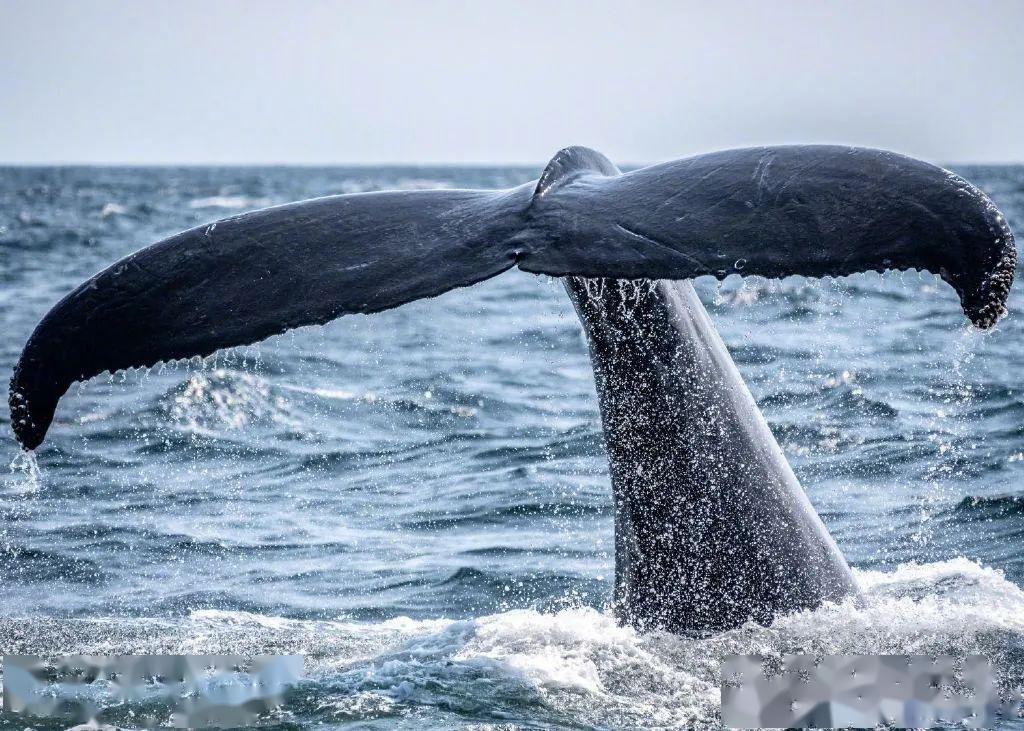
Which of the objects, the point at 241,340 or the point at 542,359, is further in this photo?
the point at 542,359

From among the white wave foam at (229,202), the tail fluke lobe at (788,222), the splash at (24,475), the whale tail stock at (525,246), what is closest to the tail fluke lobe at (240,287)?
Answer: the whale tail stock at (525,246)

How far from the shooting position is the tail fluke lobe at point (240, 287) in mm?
4121

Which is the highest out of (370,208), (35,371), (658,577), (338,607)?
(370,208)

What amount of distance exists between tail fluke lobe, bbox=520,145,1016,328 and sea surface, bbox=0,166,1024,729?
0.48ft

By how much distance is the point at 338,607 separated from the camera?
6.95 meters

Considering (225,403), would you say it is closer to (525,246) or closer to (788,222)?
(525,246)

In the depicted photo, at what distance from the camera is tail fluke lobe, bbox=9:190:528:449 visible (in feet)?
13.5

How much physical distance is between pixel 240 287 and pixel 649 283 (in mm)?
1418

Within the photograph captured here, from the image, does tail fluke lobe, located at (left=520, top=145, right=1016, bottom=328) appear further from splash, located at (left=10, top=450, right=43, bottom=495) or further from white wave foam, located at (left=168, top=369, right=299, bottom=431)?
white wave foam, located at (left=168, top=369, right=299, bottom=431)

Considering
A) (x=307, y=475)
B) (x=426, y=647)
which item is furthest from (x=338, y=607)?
(x=307, y=475)

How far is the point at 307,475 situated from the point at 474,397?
2.98m

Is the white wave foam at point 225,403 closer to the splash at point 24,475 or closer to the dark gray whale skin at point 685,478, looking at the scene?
the splash at point 24,475

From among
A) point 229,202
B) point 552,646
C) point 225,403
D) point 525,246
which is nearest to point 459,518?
point 552,646

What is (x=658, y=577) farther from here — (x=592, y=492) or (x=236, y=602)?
(x=592, y=492)
